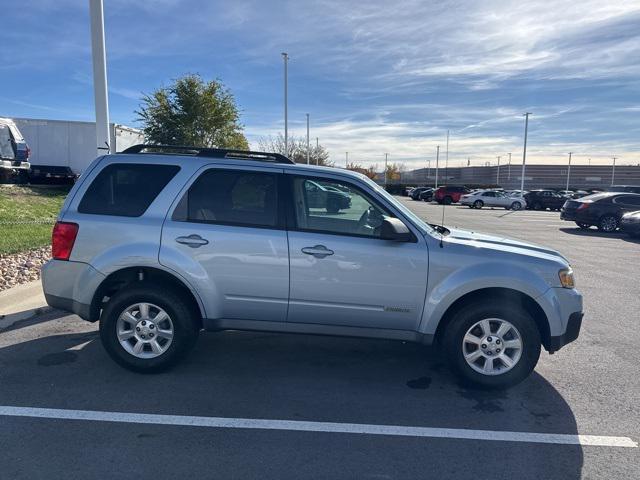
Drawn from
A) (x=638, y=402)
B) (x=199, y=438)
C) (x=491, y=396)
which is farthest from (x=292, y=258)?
(x=638, y=402)

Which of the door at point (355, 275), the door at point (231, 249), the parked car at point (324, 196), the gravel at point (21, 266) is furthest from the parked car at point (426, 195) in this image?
the door at point (231, 249)

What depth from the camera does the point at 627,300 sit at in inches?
294

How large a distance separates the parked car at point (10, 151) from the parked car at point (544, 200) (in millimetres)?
35325

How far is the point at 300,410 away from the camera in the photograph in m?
3.74

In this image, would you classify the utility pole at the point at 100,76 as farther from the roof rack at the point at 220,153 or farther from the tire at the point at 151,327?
the tire at the point at 151,327

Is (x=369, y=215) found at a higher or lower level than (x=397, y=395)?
higher

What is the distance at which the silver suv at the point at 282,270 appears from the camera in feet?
13.4

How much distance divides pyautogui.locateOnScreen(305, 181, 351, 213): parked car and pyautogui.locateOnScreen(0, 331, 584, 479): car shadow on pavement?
1541 mm

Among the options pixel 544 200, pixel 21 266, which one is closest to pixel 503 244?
pixel 21 266

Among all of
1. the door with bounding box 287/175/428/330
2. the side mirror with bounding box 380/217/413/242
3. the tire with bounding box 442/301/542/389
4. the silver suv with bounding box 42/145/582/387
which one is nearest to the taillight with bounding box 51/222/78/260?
the silver suv with bounding box 42/145/582/387

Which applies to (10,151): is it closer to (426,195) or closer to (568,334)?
(568,334)

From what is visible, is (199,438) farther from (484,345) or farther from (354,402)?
(484,345)

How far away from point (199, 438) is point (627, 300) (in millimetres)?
6997

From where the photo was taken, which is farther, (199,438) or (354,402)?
(354,402)
